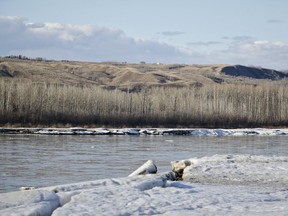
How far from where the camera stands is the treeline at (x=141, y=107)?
69.3 meters

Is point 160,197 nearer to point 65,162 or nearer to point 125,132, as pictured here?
point 65,162

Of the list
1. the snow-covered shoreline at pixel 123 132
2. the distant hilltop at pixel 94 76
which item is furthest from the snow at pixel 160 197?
the distant hilltop at pixel 94 76

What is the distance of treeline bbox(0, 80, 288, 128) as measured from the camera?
69312mm

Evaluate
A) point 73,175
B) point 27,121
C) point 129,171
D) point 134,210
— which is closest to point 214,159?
point 129,171

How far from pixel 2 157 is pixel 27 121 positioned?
123 ft

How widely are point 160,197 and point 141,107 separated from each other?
204 feet

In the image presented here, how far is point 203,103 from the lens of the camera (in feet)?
262

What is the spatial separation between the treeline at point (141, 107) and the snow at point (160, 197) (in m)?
51.0

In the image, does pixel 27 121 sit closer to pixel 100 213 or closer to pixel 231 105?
pixel 231 105

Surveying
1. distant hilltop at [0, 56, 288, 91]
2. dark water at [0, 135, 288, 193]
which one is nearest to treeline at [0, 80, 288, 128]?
dark water at [0, 135, 288, 193]

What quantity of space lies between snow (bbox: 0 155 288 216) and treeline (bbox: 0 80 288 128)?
167 feet

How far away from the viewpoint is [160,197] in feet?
47.0

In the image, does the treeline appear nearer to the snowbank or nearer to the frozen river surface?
the snowbank

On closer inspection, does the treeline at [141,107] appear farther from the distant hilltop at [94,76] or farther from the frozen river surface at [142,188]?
the distant hilltop at [94,76]
